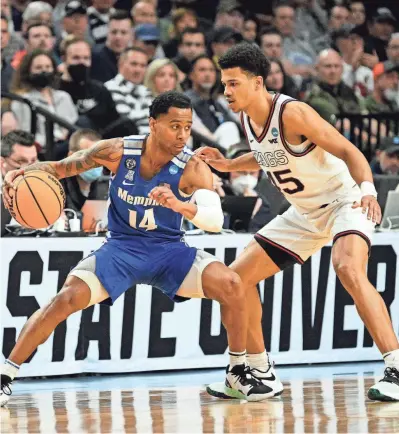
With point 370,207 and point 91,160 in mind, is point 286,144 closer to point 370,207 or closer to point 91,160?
point 370,207

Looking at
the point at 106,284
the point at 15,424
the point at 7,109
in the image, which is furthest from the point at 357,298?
the point at 7,109

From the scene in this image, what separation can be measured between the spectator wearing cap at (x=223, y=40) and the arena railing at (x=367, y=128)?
152 cm

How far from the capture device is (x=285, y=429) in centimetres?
587

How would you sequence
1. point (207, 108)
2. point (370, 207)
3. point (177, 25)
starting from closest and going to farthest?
point (370, 207), point (207, 108), point (177, 25)

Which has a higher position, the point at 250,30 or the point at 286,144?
the point at 250,30

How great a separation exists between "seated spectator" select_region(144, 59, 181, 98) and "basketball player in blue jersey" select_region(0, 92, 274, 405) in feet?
16.1

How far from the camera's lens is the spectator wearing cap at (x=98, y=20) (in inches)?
539

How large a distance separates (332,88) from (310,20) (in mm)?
2152

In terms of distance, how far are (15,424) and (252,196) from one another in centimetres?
426

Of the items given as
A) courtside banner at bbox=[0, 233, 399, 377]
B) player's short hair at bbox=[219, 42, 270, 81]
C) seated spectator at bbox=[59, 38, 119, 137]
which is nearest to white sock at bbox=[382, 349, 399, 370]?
player's short hair at bbox=[219, 42, 270, 81]

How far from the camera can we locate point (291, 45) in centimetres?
1529

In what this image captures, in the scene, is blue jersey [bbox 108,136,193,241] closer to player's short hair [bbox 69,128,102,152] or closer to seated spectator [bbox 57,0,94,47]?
player's short hair [bbox 69,128,102,152]

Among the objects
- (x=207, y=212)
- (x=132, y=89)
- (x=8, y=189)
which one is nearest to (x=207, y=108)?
(x=132, y=89)

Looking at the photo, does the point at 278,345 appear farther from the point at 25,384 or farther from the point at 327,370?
the point at 25,384
